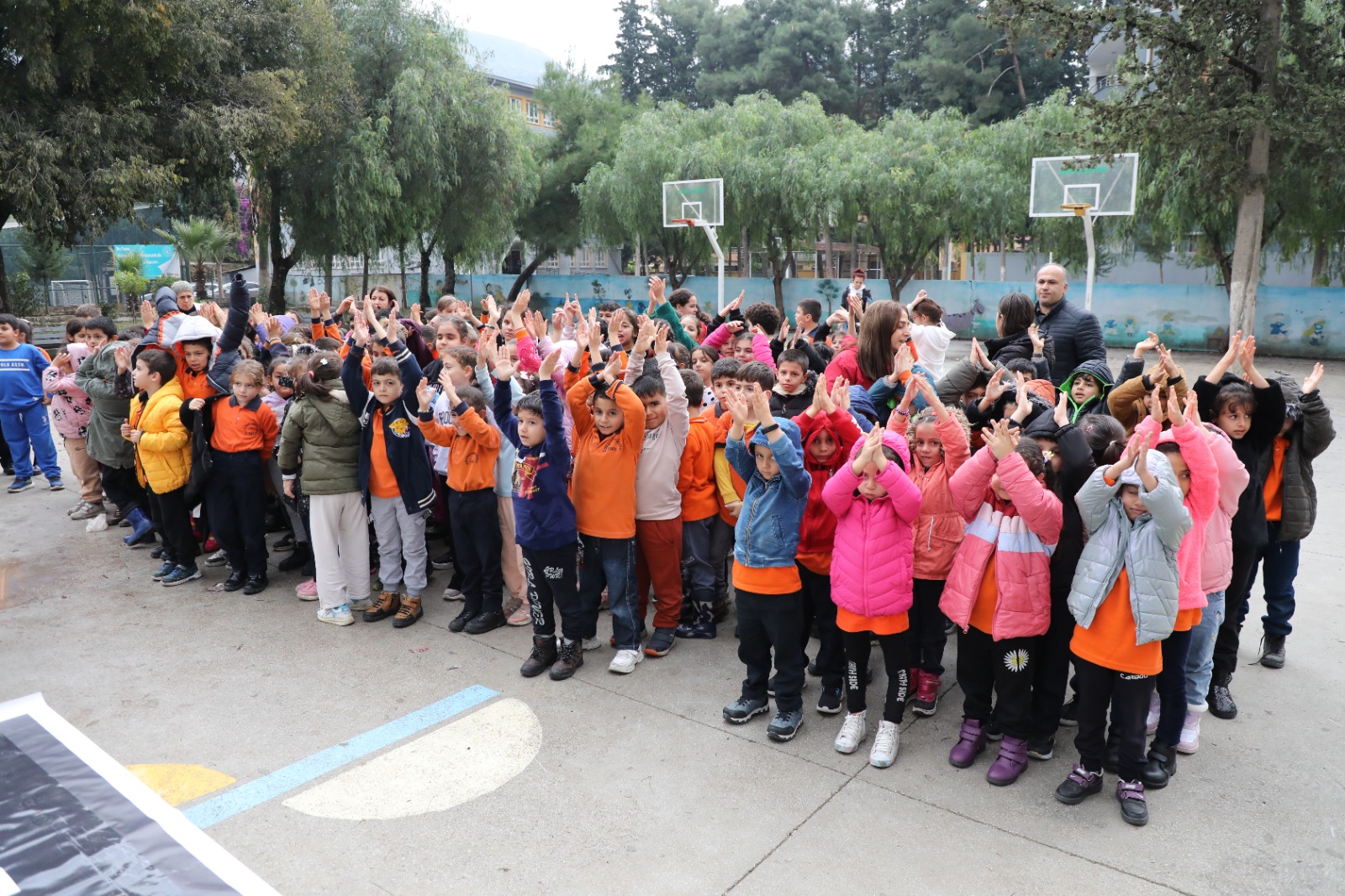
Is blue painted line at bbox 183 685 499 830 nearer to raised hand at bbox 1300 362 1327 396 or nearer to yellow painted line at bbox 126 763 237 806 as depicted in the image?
yellow painted line at bbox 126 763 237 806

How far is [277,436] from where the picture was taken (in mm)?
6027

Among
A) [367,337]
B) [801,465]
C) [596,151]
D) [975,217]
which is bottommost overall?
[801,465]

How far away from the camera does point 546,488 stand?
4.48 meters

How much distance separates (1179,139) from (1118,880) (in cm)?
1500

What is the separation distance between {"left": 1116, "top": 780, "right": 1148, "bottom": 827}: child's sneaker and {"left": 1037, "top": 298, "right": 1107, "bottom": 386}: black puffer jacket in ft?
8.72

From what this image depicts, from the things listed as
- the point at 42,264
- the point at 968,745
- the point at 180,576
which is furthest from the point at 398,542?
the point at 42,264

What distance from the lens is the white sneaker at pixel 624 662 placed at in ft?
15.3

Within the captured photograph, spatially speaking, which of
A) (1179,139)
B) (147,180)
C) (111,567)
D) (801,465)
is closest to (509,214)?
(147,180)

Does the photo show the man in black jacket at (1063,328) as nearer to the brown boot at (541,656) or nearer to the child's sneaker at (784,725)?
the child's sneaker at (784,725)

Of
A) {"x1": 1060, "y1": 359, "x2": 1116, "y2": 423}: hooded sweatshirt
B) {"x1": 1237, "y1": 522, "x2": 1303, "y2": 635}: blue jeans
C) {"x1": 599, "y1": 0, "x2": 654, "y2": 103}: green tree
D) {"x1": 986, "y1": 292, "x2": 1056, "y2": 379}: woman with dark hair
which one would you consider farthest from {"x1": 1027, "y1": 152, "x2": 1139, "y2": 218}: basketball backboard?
{"x1": 599, "y1": 0, "x2": 654, "y2": 103}: green tree

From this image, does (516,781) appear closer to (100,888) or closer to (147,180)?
(100,888)

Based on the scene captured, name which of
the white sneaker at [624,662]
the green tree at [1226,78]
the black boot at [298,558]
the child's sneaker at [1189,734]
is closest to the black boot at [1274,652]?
the child's sneaker at [1189,734]

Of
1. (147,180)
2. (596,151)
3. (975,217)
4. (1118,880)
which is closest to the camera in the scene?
(1118,880)

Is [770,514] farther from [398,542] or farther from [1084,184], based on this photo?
[1084,184]
